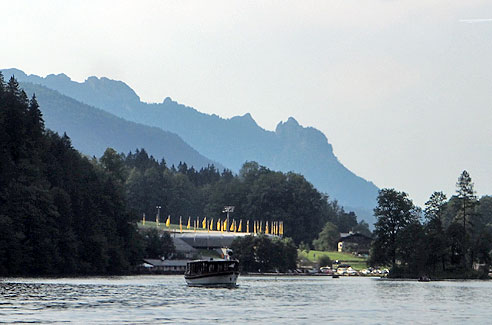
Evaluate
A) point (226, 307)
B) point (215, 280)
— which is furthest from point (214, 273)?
point (226, 307)

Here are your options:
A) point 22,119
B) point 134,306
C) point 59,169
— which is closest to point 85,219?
point 59,169

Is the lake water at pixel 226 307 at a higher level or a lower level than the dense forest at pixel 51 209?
lower

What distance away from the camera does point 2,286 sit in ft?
357

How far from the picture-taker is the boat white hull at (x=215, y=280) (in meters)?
134

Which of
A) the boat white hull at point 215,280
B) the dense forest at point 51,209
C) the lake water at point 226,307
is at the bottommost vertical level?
the lake water at point 226,307

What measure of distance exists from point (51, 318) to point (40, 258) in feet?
297

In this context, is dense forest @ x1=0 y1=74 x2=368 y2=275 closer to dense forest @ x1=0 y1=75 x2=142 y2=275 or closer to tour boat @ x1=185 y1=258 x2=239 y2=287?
dense forest @ x1=0 y1=75 x2=142 y2=275

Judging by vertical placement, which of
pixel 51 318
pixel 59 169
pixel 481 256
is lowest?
pixel 51 318

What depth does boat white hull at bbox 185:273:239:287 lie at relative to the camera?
438ft

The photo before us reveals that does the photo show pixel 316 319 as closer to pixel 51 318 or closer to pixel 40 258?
pixel 51 318

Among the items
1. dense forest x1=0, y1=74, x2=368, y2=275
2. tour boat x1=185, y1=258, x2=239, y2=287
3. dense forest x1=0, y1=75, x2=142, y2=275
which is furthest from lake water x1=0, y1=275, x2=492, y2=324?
dense forest x1=0, y1=74, x2=368, y2=275

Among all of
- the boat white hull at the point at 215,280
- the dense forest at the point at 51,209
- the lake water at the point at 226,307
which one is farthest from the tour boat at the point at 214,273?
the dense forest at the point at 51,209

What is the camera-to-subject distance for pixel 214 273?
135 metres

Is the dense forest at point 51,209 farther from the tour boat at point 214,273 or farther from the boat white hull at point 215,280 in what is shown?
the boat white hull at point 215,280
